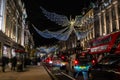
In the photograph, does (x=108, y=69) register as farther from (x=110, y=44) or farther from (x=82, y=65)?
(x=110, y=44)

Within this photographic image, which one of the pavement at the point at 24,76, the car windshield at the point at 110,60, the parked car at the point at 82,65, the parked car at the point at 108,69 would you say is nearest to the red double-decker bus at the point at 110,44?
the parked car at the point at 82,65

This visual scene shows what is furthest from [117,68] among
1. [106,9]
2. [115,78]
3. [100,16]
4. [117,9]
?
[100,16]

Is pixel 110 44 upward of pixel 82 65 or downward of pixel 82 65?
upward

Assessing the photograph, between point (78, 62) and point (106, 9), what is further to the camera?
point (106, 9)

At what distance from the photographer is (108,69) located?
8.71m

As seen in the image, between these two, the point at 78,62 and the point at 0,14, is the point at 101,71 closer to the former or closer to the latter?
the point at 78,62

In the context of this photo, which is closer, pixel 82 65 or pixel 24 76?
pixel 82 65

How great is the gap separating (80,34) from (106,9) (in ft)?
Answer: 89.0

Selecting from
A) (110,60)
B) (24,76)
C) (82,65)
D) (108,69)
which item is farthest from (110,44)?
(108,69)

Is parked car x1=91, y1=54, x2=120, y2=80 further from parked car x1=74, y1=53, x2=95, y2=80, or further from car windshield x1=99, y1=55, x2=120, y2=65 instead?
parked car x1=74, y1=53, x2=95, y2=80

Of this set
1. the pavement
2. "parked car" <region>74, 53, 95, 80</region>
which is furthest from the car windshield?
"parked car" <region>74, 53, 95, 80</region>

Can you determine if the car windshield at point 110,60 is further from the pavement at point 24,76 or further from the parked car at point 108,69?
the pavement at point 24,76

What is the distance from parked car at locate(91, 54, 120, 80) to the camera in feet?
27.2

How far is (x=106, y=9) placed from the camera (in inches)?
2367
